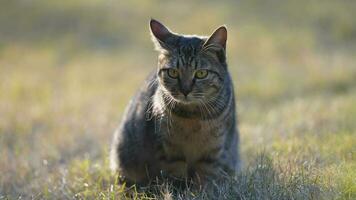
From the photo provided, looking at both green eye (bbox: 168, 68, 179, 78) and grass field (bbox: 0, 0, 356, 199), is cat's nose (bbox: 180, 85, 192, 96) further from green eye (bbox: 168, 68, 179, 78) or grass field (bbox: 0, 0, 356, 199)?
grass field (bbox: 0, 0, 356, 199)

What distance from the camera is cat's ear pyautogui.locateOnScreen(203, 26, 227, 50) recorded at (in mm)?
4852

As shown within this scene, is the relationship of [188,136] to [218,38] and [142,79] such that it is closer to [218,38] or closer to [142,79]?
[218,38]

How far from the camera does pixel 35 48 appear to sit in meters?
15.0

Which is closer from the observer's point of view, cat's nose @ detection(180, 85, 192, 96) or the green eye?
cat's nose @ detection(180, 85, 192, 96)

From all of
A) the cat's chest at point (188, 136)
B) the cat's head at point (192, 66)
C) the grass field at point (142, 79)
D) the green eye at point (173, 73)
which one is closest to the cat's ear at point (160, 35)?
the cat's head at point (192, 66)

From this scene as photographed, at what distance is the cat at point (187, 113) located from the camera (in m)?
4.83

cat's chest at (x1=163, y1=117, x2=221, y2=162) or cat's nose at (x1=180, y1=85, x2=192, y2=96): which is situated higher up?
cat's nose at (x1=180, y1=85, x2=192, y2=96)

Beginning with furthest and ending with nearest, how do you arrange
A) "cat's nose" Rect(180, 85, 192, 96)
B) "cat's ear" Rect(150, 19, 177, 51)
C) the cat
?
"cat's ear" Rect(150, 19, 177, 51), the cat, "cat's nose" Rect(180, 85, 192, 96)

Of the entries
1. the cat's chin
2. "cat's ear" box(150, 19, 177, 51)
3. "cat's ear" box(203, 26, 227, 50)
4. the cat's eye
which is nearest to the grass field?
the cat's chin

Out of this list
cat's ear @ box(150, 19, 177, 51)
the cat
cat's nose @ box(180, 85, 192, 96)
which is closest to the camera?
cat's nose @ box(180, 85, 192, 96)

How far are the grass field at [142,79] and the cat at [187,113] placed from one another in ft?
0.91

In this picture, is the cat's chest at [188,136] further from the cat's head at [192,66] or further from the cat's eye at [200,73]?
the cat's eye at [200,73]

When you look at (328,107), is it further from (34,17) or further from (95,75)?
(34,17)

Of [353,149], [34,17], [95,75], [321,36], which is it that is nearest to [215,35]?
[353,149]
